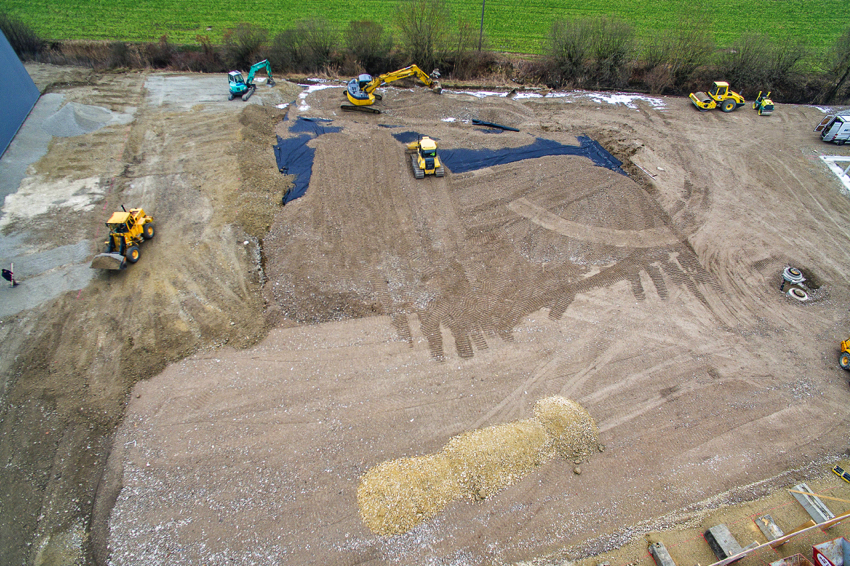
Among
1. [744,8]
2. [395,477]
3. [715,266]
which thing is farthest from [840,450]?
[744,8]

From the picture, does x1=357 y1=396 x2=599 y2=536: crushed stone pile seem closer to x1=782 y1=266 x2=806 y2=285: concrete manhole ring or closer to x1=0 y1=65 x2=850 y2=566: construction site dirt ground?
x1=0 y1=65 x2=850 y2=566: construction site dirt ground

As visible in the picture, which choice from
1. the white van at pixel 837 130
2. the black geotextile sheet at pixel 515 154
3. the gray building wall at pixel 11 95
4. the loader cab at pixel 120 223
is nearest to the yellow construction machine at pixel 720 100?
the white van at pixel 837 130

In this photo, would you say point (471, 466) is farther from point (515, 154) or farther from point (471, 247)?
point (515, 154)

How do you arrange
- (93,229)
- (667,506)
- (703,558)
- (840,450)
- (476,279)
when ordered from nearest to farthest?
(703,558), (667,506), (840,450), (476,279), (93,229)

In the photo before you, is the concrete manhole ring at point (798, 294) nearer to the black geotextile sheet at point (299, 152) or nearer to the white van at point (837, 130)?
the white van at point (837, 130)

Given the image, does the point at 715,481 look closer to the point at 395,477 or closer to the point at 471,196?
the point at 395,477

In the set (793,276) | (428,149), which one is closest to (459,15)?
(428,149)

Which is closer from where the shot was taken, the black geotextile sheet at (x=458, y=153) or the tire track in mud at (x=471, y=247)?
the tire track in mud at (x=471, y=247)
